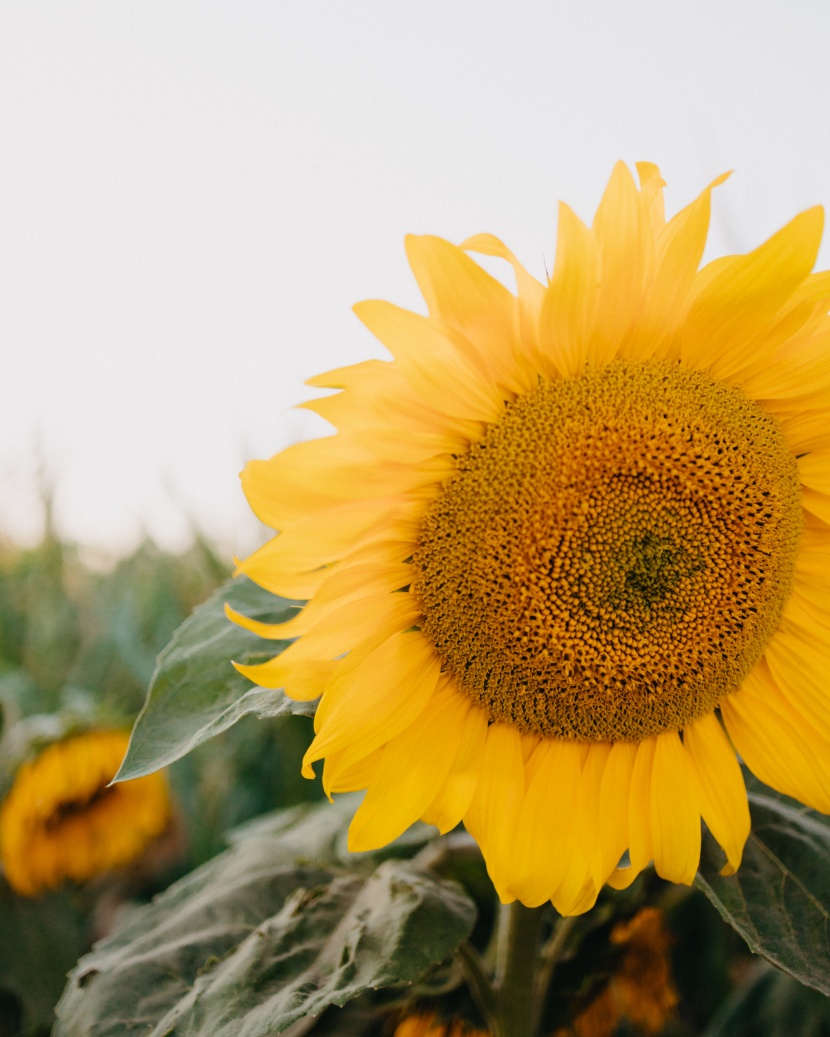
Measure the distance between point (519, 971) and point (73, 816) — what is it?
36.2 inches

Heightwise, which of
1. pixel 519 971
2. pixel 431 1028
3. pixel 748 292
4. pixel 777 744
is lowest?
A: pixel 431 1028

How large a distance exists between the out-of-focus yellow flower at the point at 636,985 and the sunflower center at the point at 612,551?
41 cm

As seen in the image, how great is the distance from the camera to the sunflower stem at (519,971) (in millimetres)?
832

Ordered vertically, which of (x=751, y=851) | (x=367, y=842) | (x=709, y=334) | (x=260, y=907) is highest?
(x=709, y=334)

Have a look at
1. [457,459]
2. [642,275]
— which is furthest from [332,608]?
[642,275]

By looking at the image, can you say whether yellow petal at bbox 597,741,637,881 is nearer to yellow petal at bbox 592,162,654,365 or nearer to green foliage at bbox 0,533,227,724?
yellow petal at bbox 592,162,654,365

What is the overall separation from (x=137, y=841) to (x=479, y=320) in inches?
47.1

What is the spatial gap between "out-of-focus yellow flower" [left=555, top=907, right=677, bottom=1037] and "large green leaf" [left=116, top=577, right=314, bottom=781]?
1.88ft

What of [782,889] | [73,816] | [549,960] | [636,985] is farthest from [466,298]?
[73,816]

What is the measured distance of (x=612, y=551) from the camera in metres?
0.69

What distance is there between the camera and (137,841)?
143cm

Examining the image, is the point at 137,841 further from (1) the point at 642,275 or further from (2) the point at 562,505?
(1) the point at 642,275

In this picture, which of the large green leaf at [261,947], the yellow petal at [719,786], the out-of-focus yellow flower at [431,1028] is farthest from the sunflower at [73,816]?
the yellow petal at [719,786]

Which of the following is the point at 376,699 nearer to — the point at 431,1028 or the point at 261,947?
the point at 261,947
